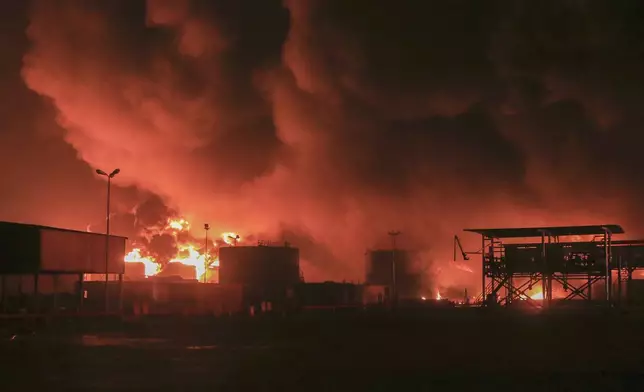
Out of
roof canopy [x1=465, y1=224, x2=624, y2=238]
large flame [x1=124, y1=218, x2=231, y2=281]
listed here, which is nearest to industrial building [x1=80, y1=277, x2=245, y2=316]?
roof canopy [x1=465, y1=224, x2=624, y2=238]

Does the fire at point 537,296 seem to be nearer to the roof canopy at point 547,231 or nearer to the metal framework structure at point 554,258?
the metal framework structure at point 554,258

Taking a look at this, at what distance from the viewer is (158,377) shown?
1839 centimetres

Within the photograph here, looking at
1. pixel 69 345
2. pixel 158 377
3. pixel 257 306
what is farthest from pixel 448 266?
pixel 158 377

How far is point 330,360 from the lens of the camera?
73.7ft

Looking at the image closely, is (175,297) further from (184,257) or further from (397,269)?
(184,257)

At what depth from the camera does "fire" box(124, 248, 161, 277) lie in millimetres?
109812

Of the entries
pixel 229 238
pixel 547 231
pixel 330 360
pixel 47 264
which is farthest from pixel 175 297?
pixel 330 360

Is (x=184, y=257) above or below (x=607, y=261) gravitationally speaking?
above

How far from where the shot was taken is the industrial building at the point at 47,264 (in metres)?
55.3

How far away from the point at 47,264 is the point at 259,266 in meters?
35.5

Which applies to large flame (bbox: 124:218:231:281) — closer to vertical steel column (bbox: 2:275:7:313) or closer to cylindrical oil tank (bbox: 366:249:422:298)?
cylindrical oil tank (bbox: 366:249:422:298)

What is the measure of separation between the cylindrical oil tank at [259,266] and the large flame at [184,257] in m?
15.3

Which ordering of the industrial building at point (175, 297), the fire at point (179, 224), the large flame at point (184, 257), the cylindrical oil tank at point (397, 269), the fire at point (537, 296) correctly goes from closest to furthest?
the industrial building at point (175, 297), the fire at point (537, 296), the cylindrical oil tank at point (397, 269), the fire at point (179, 224), the large flame at point (184, 257)

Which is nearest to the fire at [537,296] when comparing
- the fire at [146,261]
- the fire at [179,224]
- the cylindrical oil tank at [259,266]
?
the cylindrical oil tank at [259,266]
